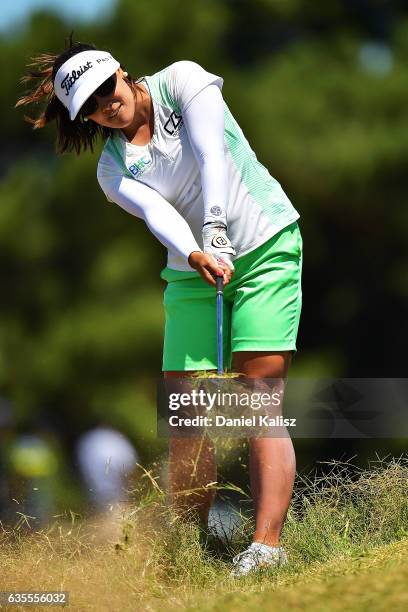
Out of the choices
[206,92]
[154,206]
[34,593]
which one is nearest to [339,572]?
[34,593]

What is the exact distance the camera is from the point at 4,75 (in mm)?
9180

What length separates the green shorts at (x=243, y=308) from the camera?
7.52 ft

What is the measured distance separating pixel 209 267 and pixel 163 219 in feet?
0.49

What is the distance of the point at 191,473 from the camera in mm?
2346

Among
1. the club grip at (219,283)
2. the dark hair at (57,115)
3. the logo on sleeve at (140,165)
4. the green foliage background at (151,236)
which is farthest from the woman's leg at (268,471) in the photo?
the green foliage background at (151,236)

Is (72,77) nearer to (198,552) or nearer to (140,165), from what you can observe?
(140,165)

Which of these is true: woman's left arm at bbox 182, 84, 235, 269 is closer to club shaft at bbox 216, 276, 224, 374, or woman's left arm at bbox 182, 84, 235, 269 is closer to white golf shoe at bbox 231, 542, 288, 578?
club shaft at bbox 216, 276, 224, 374

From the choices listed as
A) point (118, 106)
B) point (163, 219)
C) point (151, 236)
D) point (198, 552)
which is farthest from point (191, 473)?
point (151, 236)

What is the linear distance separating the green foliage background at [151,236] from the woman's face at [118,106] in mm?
5557

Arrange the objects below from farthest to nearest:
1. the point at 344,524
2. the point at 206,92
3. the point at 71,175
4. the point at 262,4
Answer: the point at 262,4 < the point at 71,175 < the point at 344,524 < the point at 206,92

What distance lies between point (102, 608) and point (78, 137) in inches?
35.1

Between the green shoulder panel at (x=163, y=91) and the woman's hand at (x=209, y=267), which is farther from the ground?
the green shoulder panel at (x=163, y=91)

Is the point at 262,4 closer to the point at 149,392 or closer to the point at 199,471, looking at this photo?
the point at 149,392

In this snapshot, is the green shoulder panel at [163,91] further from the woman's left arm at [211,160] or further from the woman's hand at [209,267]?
the woman's hand at [209,267]
